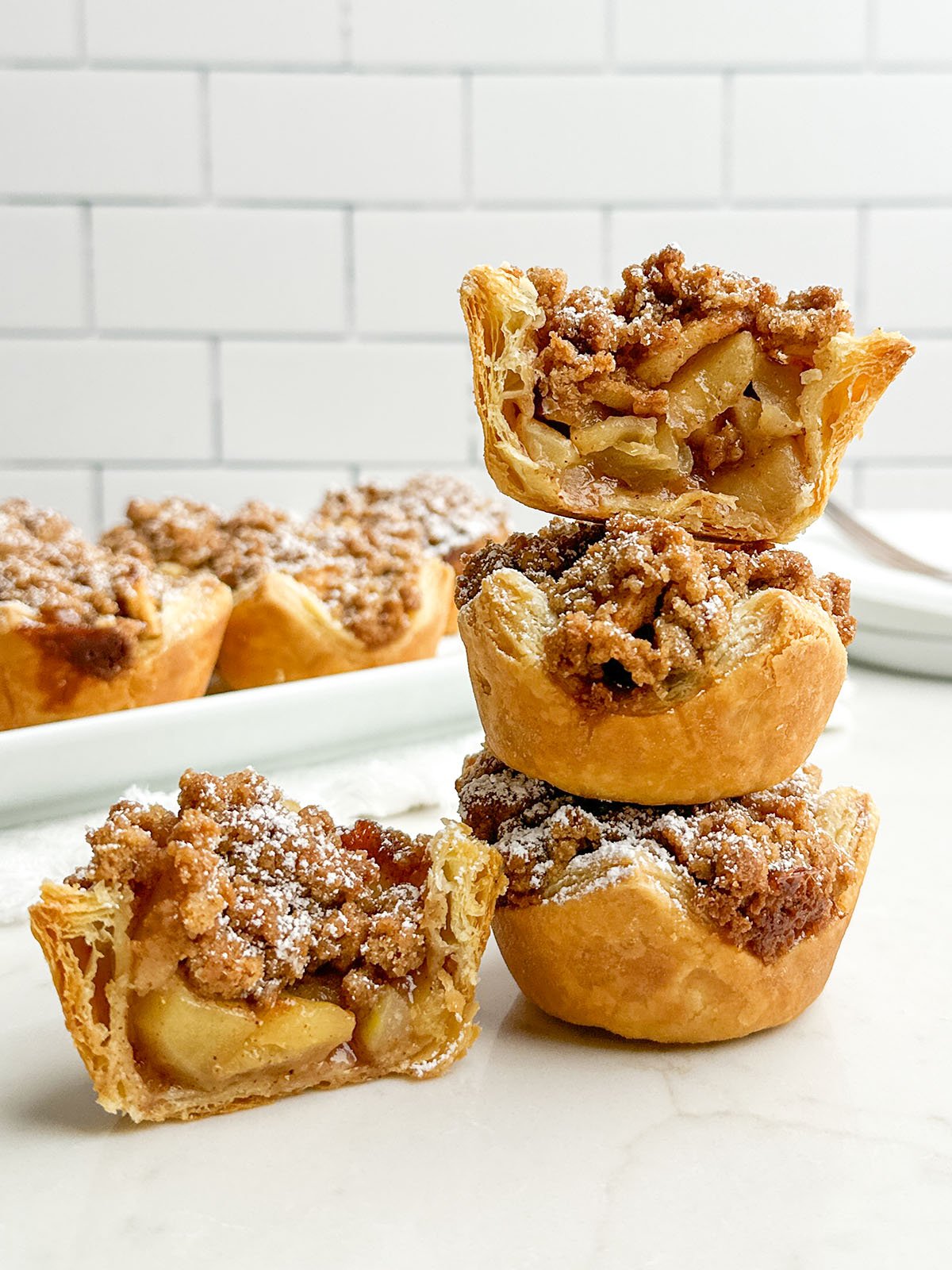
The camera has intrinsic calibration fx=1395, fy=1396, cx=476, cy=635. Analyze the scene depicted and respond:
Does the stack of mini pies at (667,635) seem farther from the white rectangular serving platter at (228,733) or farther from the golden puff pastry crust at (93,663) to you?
the golden puff pastry crust at (93,663)

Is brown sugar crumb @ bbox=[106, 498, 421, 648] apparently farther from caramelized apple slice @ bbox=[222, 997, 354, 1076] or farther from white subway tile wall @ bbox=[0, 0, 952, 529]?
white subway tile wall @ bbox=[0, 0, 952, 529]

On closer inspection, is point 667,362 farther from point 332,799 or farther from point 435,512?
point 435,512

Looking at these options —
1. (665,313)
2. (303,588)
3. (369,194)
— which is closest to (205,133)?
(369,194)

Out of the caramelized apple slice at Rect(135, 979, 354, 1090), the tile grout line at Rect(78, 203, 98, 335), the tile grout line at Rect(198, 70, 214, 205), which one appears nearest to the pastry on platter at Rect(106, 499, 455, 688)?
the caramelized apple slice at Rect(135, 979, 354, 1090)

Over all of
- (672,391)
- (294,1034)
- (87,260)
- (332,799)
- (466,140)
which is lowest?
(332,799)

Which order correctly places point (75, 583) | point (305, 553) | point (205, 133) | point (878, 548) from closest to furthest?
point (75, 583), point (305, 553), point (878, 548), point (205, 133)

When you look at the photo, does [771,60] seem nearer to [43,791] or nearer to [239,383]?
[239,383]

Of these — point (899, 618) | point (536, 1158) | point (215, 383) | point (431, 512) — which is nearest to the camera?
point (536, 1158)
